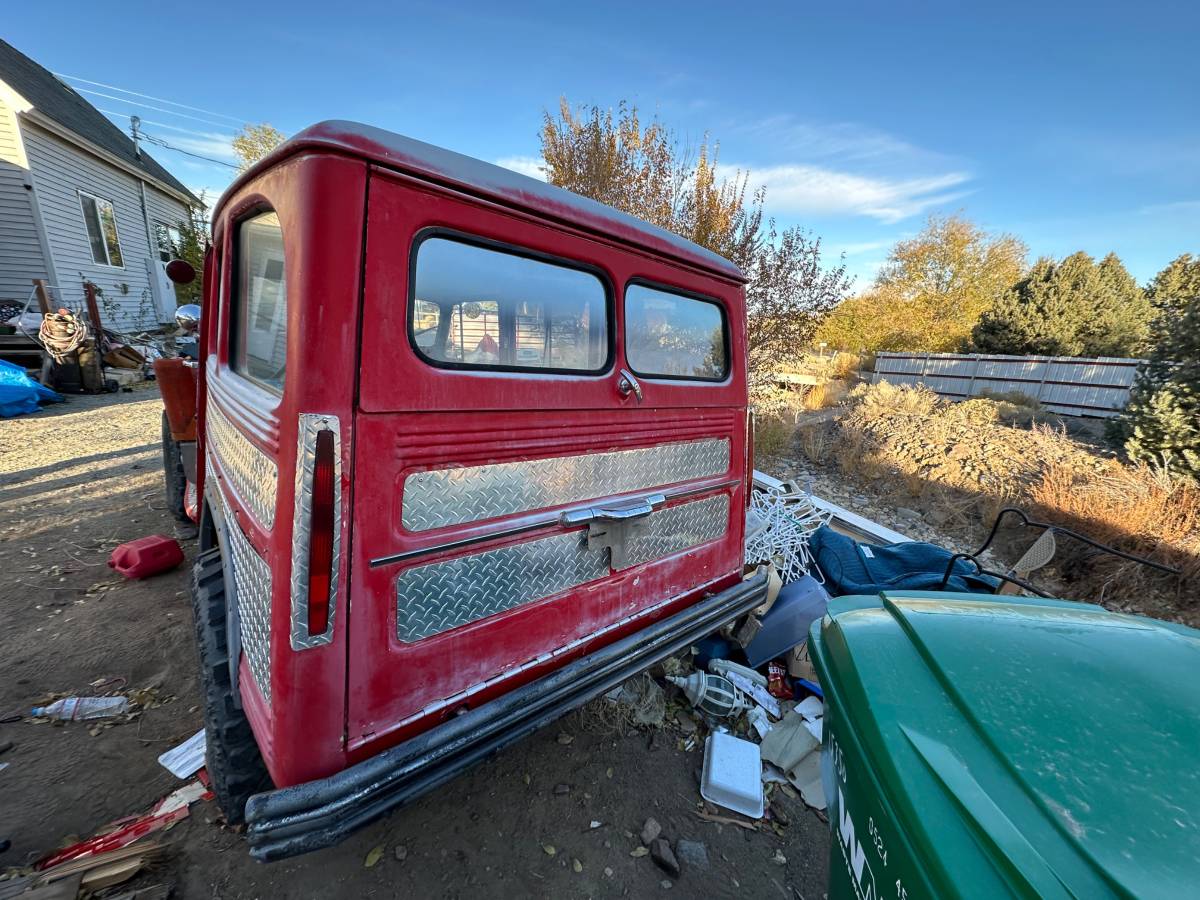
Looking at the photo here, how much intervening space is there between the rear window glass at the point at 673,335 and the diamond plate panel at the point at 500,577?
71cm

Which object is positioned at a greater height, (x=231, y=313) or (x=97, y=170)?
(x=97, y=170)

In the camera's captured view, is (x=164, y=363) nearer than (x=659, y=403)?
No

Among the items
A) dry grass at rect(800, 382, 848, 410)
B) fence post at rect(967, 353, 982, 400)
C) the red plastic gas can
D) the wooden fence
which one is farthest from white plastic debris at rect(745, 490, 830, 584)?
fence post at rect(967, 353, 982, 400)

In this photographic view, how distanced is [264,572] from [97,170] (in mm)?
18088

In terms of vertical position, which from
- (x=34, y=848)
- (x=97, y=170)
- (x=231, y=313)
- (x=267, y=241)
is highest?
(x=97, y=170)

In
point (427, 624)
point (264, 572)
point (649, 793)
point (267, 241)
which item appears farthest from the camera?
point (649, 793)

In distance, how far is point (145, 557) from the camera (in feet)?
11.6

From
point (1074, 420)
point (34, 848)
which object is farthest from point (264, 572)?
point (1074, 420)

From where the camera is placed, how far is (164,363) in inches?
142

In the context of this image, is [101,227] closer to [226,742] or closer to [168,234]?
[168,234]

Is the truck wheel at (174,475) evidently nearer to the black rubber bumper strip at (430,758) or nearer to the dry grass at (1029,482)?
the black rubber bumper strip at (430,758)

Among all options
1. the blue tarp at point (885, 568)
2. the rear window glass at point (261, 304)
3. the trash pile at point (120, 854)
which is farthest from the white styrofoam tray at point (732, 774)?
the rear window glass at point (261, 304)

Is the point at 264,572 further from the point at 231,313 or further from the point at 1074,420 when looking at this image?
the point at 1074,420

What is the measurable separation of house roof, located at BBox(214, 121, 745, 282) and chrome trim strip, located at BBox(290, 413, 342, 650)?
2.33ft
